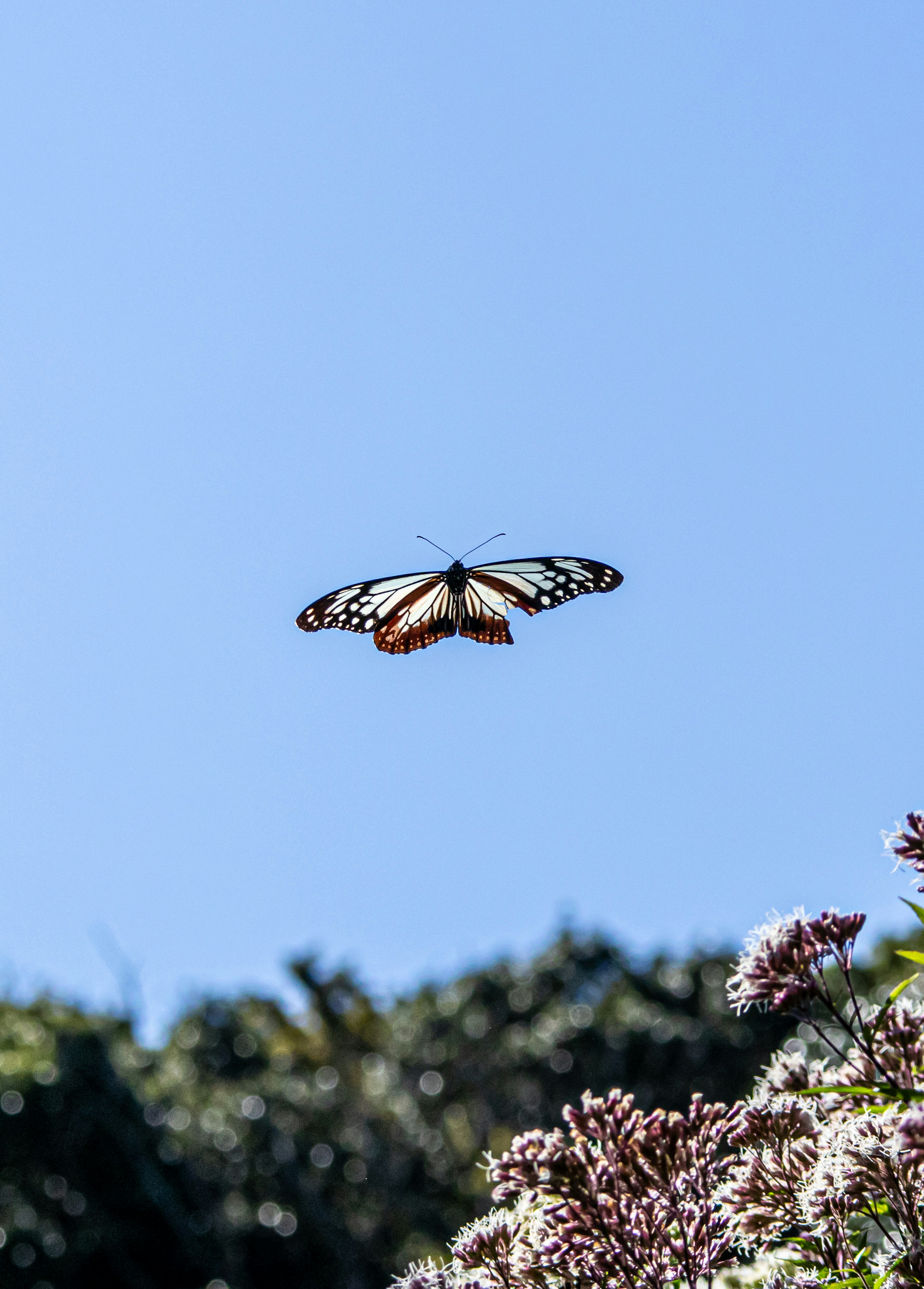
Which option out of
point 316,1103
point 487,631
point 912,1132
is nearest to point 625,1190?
point 912,1132

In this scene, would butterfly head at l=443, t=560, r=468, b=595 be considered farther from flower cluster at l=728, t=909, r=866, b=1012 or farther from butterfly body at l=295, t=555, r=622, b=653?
flower cluster at l=728, t=909, r=866, b=1012

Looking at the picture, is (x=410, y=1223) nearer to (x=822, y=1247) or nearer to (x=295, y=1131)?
(x=295, y=1131)

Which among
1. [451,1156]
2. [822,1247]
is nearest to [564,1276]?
[822,1247]

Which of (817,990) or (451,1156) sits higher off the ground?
(451,1156)

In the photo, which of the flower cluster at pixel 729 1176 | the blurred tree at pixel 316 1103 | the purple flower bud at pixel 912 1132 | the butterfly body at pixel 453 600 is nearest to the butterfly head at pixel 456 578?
the butterfly body at pixel 453 600

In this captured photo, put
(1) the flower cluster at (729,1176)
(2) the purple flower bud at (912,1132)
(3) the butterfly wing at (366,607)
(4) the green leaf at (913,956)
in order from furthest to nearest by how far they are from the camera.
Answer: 1. (3) the butterfly wing at (366,607)
2. (1) the flower cluster at (729,1176)
3. (4) the green leaf at (913,956)
4. (2) the purple flower bud at (912,1132)

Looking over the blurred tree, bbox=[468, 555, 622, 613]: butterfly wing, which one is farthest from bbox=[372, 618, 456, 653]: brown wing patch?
the blurred tree

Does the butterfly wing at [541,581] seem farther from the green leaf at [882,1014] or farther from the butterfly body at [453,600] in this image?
the green leaf at [882,1014]
